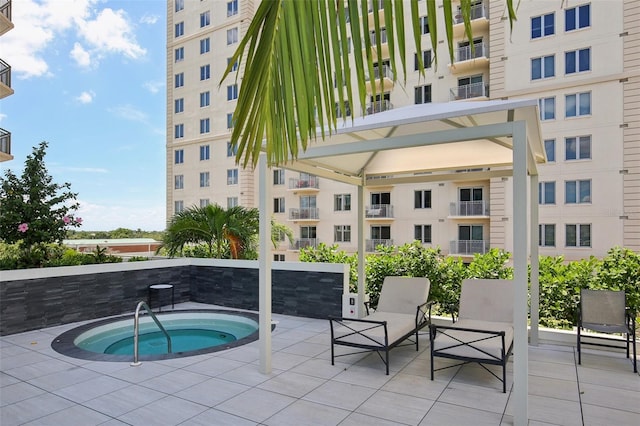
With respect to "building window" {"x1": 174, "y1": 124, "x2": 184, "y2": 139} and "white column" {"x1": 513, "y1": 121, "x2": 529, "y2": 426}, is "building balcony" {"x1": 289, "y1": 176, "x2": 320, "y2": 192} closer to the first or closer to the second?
"building window" {"x1": 174, "y1": 124, "x2": 184, "y2": 139}

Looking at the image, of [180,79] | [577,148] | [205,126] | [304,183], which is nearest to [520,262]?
[577,148]

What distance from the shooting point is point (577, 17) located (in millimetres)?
18062

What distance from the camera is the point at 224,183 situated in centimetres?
2789

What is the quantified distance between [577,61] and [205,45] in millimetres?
22429

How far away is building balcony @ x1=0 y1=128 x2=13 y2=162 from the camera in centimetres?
1748

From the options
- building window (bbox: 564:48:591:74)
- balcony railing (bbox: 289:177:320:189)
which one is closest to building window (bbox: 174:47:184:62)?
balcony railing (bbox: 289:177:320:189)

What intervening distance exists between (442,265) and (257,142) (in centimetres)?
794

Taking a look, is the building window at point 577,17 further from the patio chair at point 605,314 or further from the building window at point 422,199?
the patio chair at point 605,314

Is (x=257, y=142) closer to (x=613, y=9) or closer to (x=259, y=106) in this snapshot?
(x=259, y=106)

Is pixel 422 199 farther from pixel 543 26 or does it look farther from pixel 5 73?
pixel 5 73

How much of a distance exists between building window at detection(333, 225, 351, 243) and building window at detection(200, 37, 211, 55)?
15.3 metres

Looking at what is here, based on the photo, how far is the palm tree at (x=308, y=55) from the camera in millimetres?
723

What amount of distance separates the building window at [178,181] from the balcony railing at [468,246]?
18967 mm

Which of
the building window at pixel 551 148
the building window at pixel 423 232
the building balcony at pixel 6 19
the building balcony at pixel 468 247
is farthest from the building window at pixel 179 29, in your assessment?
the building window at pixel 551 148
